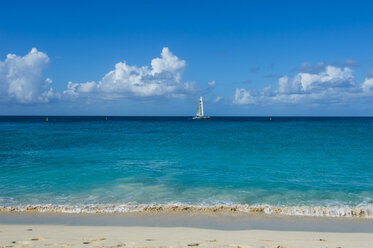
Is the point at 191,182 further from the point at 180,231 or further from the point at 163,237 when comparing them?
the point at 163,237

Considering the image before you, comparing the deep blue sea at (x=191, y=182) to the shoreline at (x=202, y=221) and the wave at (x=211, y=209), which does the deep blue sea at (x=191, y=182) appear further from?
the shoreline at (x=202, y=221)

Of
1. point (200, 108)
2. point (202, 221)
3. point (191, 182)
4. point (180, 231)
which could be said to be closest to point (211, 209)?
point (202, 221)

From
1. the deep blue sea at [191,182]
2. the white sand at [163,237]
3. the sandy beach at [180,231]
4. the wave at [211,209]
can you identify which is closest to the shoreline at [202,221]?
the sandy beach at [180,231]

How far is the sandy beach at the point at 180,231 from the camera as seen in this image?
327 inches

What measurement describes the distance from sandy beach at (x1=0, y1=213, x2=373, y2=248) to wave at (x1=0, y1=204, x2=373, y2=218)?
53cm

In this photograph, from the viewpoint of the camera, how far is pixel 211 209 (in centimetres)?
1273

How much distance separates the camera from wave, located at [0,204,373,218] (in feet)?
40.7

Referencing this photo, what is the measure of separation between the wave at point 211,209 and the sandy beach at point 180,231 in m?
0.53

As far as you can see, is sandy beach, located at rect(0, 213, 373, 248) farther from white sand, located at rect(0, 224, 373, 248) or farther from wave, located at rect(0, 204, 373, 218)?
wave, located at rect(0, 204, 373, 218)

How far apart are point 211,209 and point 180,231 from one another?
10.1ft

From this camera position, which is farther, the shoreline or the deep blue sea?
the deep blue sea

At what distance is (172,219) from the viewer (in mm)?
11789

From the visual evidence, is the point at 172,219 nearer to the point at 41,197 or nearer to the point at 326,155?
the point at 41,197

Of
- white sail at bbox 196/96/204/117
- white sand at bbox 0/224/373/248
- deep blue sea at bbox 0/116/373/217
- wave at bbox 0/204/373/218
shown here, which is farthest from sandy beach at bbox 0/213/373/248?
white sail at bbox 196/96/204/117
